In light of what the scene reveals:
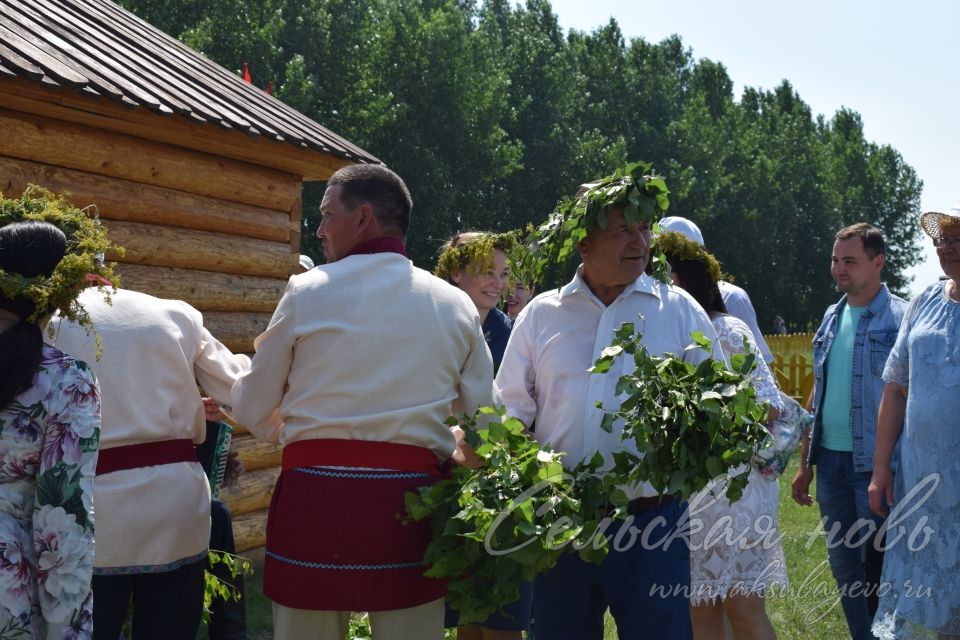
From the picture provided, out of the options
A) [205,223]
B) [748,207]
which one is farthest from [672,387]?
[748,207]

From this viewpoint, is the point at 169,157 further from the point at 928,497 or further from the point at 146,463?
the point at 928,497

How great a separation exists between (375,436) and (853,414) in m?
3.38

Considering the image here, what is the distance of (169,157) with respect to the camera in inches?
276

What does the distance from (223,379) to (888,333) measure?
147 inches

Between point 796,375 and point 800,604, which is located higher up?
point 796,375

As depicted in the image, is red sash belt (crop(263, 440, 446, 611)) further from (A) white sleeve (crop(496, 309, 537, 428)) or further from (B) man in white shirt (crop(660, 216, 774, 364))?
(B) man in white shirt (crop(660, 216, 774, 364))

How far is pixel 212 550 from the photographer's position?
14.9ft

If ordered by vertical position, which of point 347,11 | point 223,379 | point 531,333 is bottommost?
point 223,379

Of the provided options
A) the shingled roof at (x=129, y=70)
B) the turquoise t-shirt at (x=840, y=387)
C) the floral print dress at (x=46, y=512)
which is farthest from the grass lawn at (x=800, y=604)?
the floral print dress at (x=46, y=512)

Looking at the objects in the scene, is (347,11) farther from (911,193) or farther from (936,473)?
(911,193)

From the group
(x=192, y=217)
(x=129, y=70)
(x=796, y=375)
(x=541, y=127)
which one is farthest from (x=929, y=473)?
Result: (x=541, y=127)

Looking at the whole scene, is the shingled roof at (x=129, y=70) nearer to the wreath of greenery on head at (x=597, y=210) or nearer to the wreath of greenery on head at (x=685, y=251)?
the wreath of greenery on head at (x=597, y=210)

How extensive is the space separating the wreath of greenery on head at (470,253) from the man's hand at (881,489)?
7.25 ft

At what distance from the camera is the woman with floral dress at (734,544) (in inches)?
175
